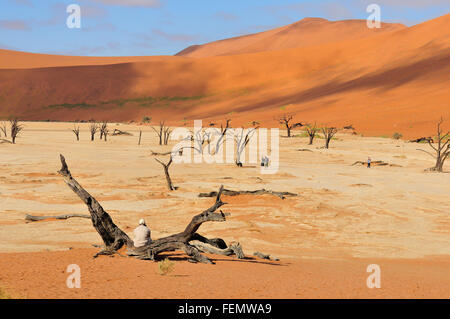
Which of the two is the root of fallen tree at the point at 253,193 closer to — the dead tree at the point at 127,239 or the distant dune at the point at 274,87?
the dead tree at the point at 127,239

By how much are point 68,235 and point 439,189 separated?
15475 mm

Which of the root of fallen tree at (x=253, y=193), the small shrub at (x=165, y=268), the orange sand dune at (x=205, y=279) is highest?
the root of fallen tree at (x=253, y=193)

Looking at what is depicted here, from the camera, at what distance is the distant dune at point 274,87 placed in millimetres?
64562

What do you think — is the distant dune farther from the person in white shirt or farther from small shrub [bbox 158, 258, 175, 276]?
small shrub [bbox 158, 258, 175, 276]

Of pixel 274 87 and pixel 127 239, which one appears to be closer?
pixel 127 239

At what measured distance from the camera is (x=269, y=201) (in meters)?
19.0

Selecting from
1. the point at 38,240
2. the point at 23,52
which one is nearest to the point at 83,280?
the point at 38,240

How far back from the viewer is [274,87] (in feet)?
329

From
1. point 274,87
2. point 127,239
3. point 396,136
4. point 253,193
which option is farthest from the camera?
point 274,87

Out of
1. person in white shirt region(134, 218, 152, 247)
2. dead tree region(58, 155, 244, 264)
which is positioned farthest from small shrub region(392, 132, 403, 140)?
person in white shirt region(134, 218, 152, 247)

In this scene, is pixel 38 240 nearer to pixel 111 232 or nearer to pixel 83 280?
pixel 111 232

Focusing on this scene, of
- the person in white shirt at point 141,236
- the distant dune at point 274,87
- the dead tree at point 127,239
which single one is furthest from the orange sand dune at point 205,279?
the distant dune at point 274,87

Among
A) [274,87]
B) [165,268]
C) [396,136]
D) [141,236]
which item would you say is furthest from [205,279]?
[274,87]

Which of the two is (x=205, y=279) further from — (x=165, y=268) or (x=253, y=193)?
(x=253, y=193)
